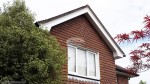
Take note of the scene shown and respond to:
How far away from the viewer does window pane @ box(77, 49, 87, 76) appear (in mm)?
16812

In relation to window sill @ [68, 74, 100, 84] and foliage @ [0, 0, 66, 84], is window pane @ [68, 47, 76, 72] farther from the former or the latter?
foliage @ [0, 0, 66, 84]

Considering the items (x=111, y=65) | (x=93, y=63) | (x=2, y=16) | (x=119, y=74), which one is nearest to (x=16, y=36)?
(x=2, y=16)

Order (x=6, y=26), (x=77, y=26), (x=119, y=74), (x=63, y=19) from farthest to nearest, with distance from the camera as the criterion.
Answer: (x=119, y=74)
(x=77, y=26)
(x=63, y=19)
(x=6, y=26)

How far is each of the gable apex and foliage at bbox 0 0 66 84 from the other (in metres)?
2.38

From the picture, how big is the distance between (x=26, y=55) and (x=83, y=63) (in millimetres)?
5738

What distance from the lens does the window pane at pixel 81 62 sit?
55.2 ft

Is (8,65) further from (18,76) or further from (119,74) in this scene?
(119,74)

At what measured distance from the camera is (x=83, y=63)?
17156mm

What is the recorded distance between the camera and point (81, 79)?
1659 centimetres

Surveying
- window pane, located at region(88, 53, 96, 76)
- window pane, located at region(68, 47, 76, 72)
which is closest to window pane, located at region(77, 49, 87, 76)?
window pane, located at region(68, 47, 76, 72)

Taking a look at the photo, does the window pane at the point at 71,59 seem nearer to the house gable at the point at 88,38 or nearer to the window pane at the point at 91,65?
the house gable at the point at 88,38

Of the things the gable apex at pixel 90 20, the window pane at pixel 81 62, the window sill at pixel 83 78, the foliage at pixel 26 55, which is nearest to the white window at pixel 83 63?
the window pane at pixel 81 62

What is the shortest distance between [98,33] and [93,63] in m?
2.00

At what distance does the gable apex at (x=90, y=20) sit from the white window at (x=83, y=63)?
137 centimetres
